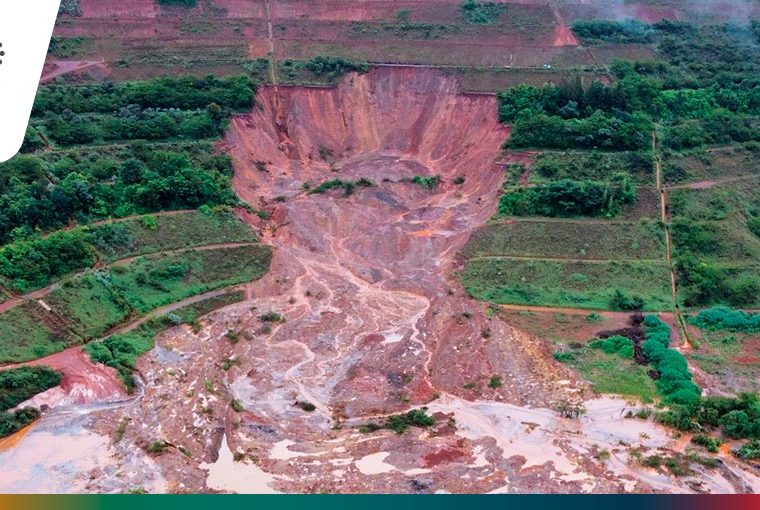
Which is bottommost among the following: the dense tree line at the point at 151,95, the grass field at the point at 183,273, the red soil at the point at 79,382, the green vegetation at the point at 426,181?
the red soil at the point at 79,382

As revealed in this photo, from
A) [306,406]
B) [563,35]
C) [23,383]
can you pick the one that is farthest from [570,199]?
[23,383]

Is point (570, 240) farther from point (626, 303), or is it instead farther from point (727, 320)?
point (727, 320)

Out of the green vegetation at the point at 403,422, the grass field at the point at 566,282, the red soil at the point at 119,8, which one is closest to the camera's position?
the green vegetation at the point at 403,422

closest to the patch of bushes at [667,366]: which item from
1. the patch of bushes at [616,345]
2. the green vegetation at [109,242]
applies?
the patch of bushes at [616,345]

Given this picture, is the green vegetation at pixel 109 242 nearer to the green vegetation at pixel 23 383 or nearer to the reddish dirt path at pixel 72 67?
the green vegetation at pixel 23 383

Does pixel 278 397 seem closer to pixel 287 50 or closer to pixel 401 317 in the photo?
pixel 401 317

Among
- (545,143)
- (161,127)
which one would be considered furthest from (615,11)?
(161,127)

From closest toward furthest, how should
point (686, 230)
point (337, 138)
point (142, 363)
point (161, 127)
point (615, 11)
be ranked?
point (142, 363) → point (686, 230) → point (161, 127) → point (337, 138) → point (615, 11)
